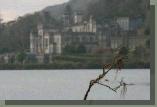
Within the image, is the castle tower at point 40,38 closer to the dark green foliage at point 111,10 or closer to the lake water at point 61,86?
the lake water at point 61,86

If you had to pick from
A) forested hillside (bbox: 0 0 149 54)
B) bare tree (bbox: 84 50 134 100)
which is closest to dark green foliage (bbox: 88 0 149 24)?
forested hillside (bbox: 0 0 149 54)

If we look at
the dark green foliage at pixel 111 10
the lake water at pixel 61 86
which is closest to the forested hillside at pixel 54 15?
the dark green foliage at pixel 111 10

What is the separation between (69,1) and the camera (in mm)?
4371

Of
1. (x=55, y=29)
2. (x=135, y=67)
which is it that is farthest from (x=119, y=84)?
(x=55, y=29)

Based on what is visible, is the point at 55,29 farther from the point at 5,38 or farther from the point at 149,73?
the point at 149,73

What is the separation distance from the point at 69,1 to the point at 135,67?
1.61ft

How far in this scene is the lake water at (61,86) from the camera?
4.29 metres

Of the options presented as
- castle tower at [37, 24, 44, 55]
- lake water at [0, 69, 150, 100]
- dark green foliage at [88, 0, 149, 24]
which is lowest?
lake water at [0, 69, 150, 100]

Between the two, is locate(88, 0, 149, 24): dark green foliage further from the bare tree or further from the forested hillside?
the bare tree

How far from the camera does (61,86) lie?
431cm

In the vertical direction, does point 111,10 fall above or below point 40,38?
above

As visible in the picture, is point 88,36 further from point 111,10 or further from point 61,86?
point 61,86

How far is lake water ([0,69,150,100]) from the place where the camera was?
4.29 meters

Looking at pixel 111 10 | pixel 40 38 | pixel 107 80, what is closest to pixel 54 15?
pixel 40 38
